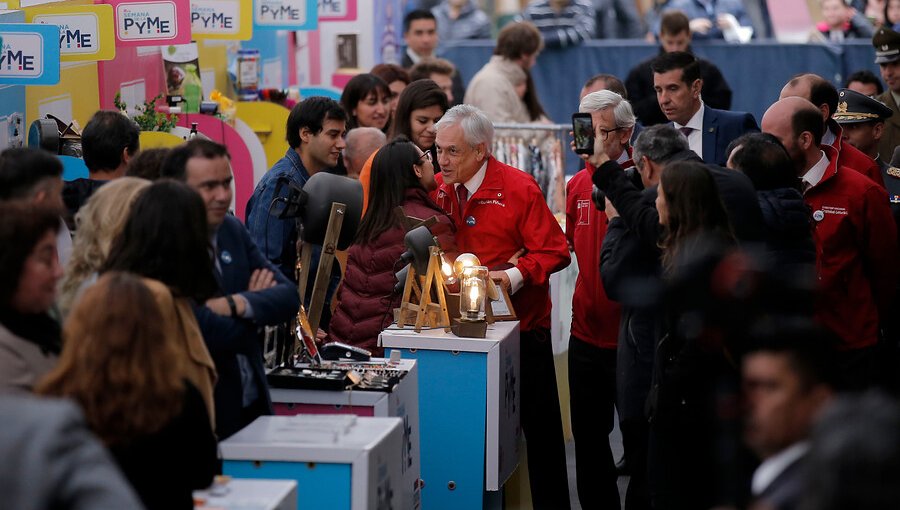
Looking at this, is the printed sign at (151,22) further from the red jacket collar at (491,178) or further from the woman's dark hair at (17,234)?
the woman's dark hair at (17,234)

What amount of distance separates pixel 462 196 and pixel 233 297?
6.37 ft

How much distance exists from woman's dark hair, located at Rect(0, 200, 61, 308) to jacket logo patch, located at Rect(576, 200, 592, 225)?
294cm

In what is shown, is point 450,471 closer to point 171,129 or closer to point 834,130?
point 834,130

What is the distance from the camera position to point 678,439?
14.1ft

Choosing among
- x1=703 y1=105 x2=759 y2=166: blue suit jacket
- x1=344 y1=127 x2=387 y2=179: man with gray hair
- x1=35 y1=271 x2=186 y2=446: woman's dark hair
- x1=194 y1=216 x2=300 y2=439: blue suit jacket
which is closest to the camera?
x1=35 y1=271 x2=186 y2=446: woman's dark hair

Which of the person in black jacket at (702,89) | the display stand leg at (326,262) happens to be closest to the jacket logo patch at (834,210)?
the display stand leg at (326,262)

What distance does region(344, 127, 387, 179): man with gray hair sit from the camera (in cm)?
666

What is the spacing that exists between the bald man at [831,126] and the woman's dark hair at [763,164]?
1.00m

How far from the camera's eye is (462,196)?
567 centimetres

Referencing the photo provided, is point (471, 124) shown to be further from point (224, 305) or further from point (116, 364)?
point (116, 364)

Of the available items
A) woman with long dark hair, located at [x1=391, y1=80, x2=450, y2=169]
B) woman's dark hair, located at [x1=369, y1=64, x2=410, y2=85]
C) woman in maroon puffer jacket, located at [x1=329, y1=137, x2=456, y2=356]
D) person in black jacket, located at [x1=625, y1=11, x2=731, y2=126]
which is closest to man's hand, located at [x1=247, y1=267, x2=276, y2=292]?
woman in maroon puffer jacket, located at [x1=329, y1=137, x2=456, y2=356]

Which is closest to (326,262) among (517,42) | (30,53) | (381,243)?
(381,243)

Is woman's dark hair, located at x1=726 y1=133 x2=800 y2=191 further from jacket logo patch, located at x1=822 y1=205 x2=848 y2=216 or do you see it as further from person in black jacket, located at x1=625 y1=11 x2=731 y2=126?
person in black jacket, located at x1=625 y1=11 x2=731 y2=126

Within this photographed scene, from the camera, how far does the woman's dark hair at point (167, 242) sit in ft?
11.3
